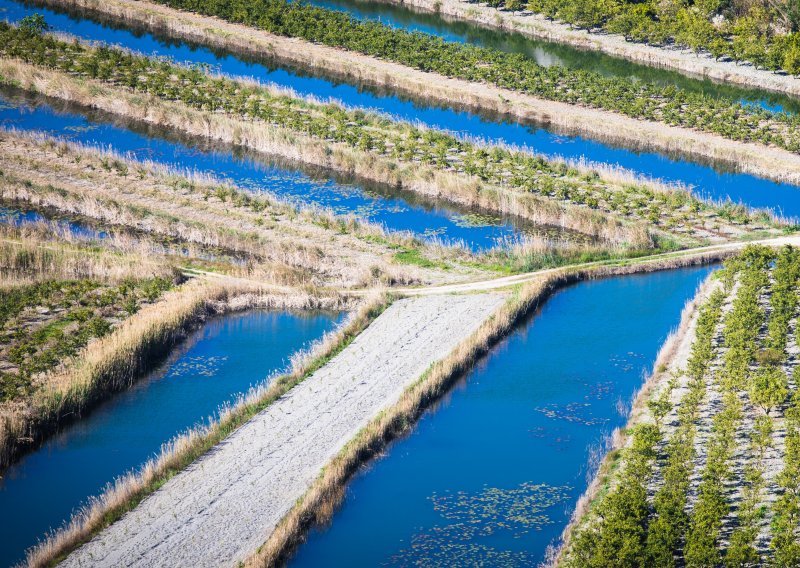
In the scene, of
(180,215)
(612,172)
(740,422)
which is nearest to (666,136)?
(612,172)

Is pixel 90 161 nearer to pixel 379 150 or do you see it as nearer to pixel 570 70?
pixel 379 150

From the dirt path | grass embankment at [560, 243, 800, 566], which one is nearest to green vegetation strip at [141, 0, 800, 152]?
the dirt path

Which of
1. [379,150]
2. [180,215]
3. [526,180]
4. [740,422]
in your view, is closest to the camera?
[740,422]

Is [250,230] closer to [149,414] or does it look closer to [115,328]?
[115,328]

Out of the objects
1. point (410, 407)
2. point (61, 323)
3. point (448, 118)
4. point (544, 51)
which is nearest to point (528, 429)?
point (410, 407)

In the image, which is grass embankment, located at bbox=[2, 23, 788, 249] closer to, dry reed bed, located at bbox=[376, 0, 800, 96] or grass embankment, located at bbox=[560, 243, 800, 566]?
grass embankment, located at bbox=[560, 243, 800, 566]

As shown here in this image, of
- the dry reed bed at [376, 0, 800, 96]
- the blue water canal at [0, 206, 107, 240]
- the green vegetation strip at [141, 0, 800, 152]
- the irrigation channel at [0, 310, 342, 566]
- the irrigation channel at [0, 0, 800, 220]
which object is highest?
the dry reed bed at [376, 0, 800, 96]
